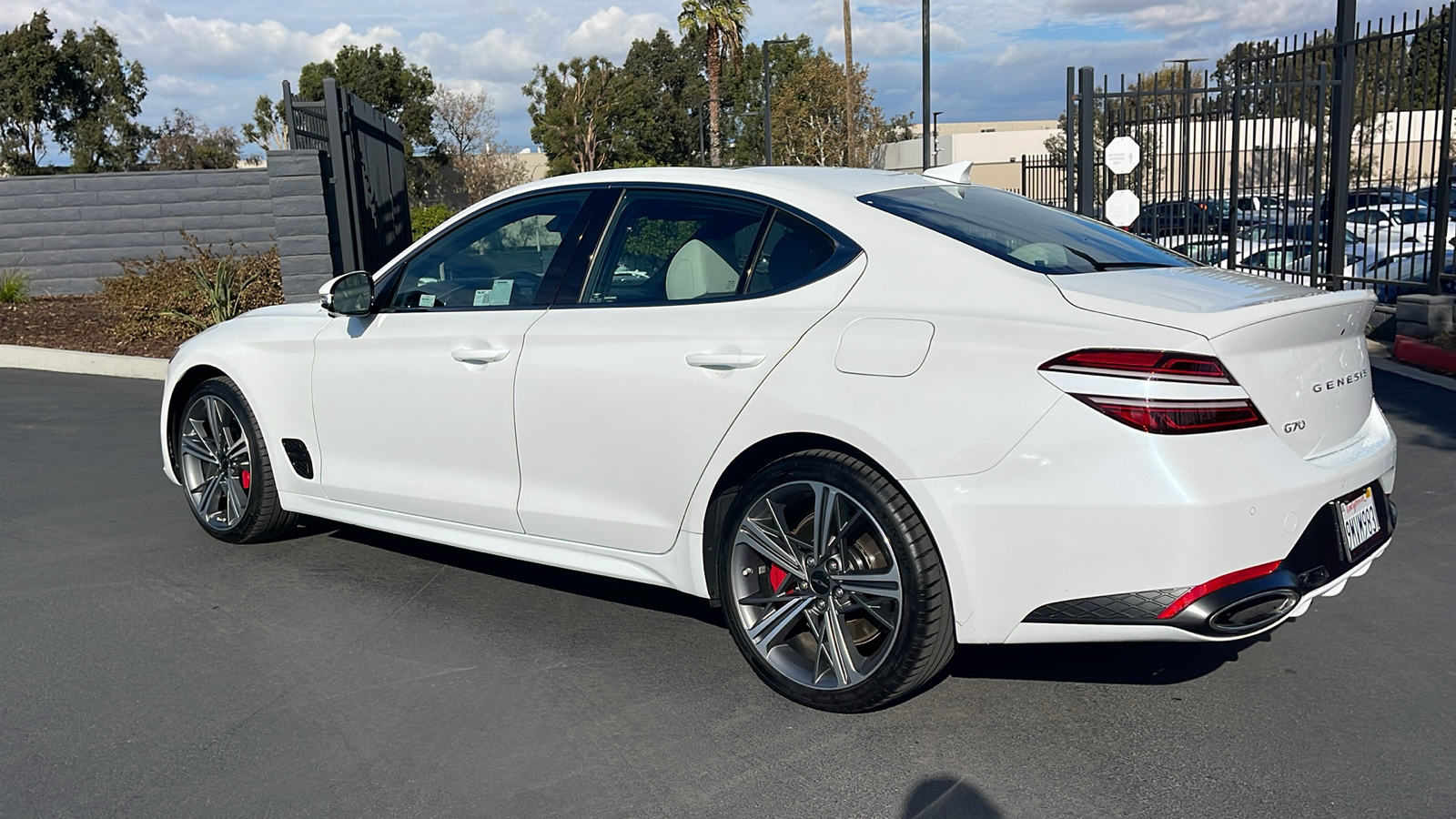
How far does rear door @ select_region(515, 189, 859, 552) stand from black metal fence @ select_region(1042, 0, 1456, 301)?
27.4ft

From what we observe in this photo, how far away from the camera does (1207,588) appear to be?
10.5ft

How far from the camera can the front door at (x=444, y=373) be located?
4547mm

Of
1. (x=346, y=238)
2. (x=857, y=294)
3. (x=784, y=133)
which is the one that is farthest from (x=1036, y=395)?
(x=784, y=133)

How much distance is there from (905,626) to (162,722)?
2330 mm

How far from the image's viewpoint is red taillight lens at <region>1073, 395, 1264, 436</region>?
3158 mm

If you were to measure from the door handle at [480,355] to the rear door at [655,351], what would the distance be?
0.14 metres

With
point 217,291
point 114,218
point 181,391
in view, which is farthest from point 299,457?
point 114,218

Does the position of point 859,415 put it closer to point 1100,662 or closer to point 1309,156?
point 1100,662

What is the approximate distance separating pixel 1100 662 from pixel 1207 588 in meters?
1.04

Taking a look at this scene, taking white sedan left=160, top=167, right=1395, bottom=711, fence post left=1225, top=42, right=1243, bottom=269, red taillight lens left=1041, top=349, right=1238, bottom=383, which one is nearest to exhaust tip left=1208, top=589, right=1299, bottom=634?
white sedan left=160, top=167, right=1395, bottom=711

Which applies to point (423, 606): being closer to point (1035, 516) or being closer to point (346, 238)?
point (1035, 516)

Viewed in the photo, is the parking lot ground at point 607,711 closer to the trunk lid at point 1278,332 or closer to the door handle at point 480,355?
the trunk lid at point 1278,332

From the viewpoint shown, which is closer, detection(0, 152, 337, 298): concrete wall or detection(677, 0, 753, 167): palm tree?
detection(0, 152, 337, 298): concrete wall

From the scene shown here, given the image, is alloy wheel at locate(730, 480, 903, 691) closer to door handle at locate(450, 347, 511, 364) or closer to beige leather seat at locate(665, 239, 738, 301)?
beige leather seat at locate(665, 239, 738, 301)
